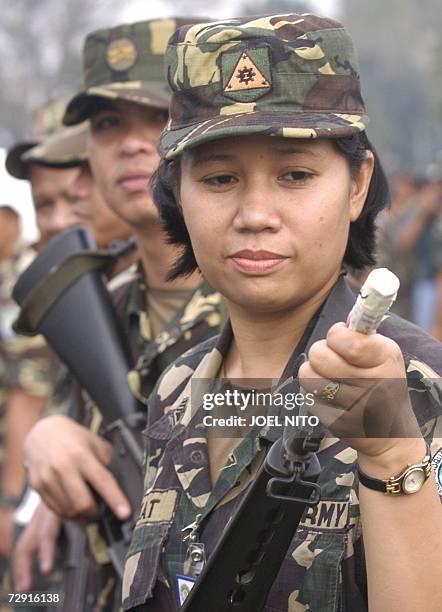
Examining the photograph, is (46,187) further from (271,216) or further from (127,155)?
(271,216)

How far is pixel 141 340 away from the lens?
391 centimetres

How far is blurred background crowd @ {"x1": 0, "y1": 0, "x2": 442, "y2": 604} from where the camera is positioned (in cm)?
595

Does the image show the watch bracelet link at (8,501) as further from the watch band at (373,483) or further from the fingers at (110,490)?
the watch band at (373,483)

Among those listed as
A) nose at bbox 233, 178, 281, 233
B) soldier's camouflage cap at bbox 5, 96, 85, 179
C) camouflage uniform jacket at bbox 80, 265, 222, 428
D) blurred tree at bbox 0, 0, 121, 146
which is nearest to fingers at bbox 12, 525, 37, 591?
camouflage uniform jacket at bbox 80, 265, 222, 428

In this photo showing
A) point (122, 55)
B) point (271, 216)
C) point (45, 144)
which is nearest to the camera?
point (271, 216)

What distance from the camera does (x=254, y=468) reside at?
7.47ft

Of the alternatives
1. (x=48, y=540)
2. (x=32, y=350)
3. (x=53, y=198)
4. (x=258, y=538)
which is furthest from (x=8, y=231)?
(x=258, y=538)

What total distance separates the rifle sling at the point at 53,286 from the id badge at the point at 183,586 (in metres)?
1.65

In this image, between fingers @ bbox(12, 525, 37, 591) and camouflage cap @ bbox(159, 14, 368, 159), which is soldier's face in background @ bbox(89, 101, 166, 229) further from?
camouflage cap @ bbox(159, 14, 368, 159)

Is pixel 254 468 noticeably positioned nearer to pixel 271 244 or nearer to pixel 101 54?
pixel 271 244

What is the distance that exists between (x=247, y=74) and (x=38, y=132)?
13.2ft

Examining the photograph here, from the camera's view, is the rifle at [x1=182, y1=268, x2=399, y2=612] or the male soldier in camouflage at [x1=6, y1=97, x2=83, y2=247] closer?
the rifle at [x1=182, y1=268, x2=399, y2=612]

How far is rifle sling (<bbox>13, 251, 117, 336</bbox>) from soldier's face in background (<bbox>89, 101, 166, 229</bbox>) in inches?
6.9

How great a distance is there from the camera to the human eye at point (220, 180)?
7.64ft
